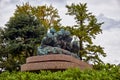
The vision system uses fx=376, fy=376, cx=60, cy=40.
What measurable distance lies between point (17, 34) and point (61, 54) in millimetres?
9710

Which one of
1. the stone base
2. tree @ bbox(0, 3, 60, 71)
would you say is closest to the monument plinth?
the stone base

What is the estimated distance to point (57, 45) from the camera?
16.4 meters

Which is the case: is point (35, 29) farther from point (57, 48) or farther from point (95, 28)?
point (57, 48)

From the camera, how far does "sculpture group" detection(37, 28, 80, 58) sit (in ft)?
51.8

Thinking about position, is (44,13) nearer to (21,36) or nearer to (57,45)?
(21,36)

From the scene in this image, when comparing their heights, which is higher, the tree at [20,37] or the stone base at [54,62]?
the tree at [20,37]

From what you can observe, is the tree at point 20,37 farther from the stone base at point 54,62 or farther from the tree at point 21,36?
the stone base at point 54,62

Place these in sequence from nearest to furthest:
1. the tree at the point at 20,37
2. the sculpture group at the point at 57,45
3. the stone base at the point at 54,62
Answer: the stone base at the point at 54,62 → the sculpture group at the point at 57,45 → the tree at the point at 20,37

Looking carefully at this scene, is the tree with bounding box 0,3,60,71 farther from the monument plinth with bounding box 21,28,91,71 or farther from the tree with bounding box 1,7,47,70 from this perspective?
the monument plinth with bounding box 21,28,91,71

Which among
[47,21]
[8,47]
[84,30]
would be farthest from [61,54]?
A: [47,21]

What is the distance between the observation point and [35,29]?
80.3ft

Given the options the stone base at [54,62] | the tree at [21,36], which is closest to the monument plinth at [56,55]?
the stone base at [54,62]

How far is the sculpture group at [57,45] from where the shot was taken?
1578 centimetres

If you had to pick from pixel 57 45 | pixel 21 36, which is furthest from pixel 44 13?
pixel 57 45
